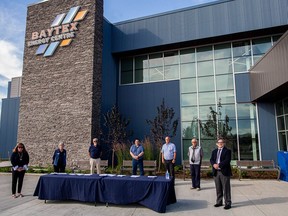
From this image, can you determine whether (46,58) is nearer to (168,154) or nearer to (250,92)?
(168,154)

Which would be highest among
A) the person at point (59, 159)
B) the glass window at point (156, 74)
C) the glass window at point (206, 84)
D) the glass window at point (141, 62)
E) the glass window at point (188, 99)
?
the glass window at point (141, 62)

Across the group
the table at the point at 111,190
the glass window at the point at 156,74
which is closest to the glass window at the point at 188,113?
the glass window at the point at 156,74

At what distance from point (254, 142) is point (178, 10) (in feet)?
29.3

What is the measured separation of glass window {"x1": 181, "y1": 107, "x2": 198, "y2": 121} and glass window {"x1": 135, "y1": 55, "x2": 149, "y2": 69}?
4.01m

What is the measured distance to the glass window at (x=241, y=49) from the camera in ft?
44.9

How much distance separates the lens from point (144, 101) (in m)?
15.0

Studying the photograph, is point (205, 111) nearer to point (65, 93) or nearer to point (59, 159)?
point (65, 93)

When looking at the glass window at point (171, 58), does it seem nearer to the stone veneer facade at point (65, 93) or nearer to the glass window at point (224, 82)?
the glass window at point (224, 82)

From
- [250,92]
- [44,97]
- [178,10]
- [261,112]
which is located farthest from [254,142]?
[44,97]

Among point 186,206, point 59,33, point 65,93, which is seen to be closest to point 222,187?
point 186,206

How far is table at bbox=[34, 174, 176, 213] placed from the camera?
5.56 meters

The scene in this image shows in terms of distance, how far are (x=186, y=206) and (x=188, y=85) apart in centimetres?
952

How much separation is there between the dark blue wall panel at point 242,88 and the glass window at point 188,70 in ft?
8.51

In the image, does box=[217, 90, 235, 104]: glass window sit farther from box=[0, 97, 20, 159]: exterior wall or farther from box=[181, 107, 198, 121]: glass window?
box=[0, 97, 20, 159]: exterior wall
